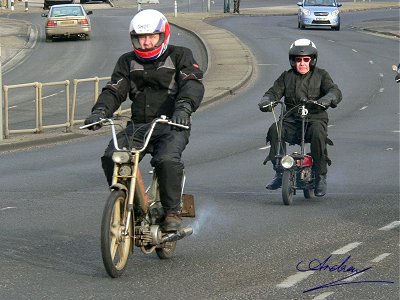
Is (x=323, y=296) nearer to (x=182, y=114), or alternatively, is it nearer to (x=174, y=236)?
(x=174, y=236)

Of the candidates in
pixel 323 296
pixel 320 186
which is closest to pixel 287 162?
pixel 320 186

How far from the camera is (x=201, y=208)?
1384 centimetres

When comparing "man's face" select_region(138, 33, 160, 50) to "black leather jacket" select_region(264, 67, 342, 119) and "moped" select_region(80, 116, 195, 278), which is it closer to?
"moped" select_region(80, 116, 195, 278)

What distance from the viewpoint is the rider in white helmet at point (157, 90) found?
9773 millimetres

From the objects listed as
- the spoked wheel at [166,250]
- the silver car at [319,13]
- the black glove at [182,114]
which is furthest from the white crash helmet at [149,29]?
the silver car at [319,13]

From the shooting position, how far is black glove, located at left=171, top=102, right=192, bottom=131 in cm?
947

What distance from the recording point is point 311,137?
1444 centimetres

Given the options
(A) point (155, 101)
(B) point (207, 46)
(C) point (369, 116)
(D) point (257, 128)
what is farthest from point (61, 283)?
(B) point (207, 46)

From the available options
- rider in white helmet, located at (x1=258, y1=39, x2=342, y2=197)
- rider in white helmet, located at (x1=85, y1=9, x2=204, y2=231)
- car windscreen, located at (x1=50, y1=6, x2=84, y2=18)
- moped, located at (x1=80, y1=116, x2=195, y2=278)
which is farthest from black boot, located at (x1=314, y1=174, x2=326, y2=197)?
car windscreen, located at (x1=50, y1=6, x2=84, y2=18)

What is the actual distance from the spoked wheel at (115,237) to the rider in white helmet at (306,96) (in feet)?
17.2

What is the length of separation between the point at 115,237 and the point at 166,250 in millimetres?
1153

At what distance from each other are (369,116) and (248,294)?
20240mm

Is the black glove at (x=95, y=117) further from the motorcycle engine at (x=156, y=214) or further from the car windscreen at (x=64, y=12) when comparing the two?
the car windscreen at (x=64, y=12)

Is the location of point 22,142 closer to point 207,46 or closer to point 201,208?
point 201,208
